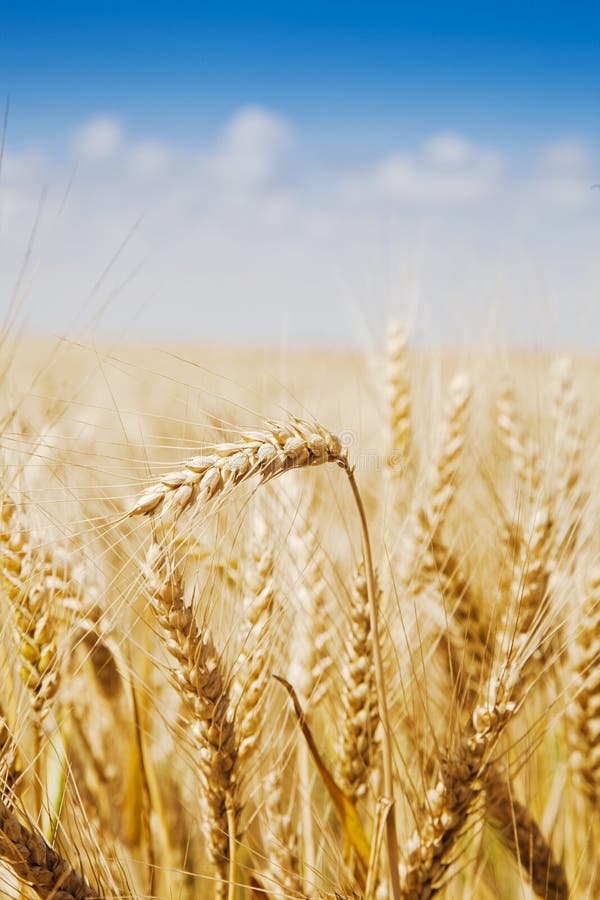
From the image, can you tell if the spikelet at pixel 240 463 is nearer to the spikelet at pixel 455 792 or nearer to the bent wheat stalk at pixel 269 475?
the bent wheat stalk at pixel 269 475

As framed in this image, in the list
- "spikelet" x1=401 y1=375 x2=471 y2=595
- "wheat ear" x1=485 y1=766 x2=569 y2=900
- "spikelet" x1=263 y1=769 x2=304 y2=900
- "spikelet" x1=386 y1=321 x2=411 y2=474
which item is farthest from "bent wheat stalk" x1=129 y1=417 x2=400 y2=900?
"spikelet" x1=386 y1=321 x2=411 y2=474

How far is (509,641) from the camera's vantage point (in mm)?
964

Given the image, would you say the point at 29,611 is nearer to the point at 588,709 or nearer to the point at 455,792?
the point at 455,792

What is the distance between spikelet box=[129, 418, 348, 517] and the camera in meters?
0.74

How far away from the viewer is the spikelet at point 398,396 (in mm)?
1952

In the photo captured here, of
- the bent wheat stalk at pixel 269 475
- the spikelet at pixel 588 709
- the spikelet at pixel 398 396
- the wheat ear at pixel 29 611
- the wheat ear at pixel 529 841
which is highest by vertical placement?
the spikelet at pixel 398 396

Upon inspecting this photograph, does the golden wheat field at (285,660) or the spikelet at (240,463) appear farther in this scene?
the golden wheat field at (285,660)

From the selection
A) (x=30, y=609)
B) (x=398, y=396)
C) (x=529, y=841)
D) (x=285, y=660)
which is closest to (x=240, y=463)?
(x=30, y=609)

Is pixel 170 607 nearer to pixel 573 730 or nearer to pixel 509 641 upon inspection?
pixel 509 641

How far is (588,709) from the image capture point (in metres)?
1.34

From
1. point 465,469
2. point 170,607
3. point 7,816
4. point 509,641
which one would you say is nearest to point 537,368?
point 465,469

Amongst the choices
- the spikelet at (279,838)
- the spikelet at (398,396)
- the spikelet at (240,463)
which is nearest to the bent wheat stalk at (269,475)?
the spikelet at (240,463)

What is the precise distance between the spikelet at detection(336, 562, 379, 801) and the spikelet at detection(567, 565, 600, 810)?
480mm

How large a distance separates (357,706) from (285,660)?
23 centimetres
